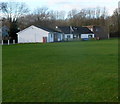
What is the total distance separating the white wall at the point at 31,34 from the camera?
51.2 meters

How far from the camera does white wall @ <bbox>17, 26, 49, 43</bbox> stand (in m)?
51.2

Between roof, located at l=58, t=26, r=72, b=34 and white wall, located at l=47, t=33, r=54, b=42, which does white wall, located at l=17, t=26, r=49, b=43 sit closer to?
white wall, located at l=47, t=33, r=54, b=42

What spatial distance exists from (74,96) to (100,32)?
224 ft

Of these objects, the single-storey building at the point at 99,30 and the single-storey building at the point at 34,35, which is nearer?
the single-storey building at the point at 34,35

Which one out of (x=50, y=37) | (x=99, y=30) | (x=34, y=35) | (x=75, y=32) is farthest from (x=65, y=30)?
(x=34, y=35)

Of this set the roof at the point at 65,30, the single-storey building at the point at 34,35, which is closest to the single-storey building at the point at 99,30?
the roof at the point at 65,30

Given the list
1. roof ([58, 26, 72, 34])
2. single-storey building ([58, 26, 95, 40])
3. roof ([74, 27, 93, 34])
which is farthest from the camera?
roof ([74, 27, 93, 34])

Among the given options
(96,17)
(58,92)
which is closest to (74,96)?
(58,92)

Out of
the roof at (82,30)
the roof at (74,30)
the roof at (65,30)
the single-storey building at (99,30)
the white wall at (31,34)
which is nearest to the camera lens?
the white wall at (31,34)

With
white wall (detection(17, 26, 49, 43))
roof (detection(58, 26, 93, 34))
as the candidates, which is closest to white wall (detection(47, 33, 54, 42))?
white wall (detection(17, 26, 49, 43))

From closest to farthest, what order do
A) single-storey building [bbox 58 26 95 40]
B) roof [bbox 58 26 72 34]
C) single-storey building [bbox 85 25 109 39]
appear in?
roof [bbox 58 26 72 34] → single-storey building [bbox 58 26 95 40] → single-storey building [bbox 85 25 109 39]

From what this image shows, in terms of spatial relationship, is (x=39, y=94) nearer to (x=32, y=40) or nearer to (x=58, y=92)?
(x=58, y=92)

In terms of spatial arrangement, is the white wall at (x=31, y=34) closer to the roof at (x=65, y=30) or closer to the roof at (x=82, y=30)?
the roof at (x=65, y=30)

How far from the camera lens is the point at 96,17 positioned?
259 feet
